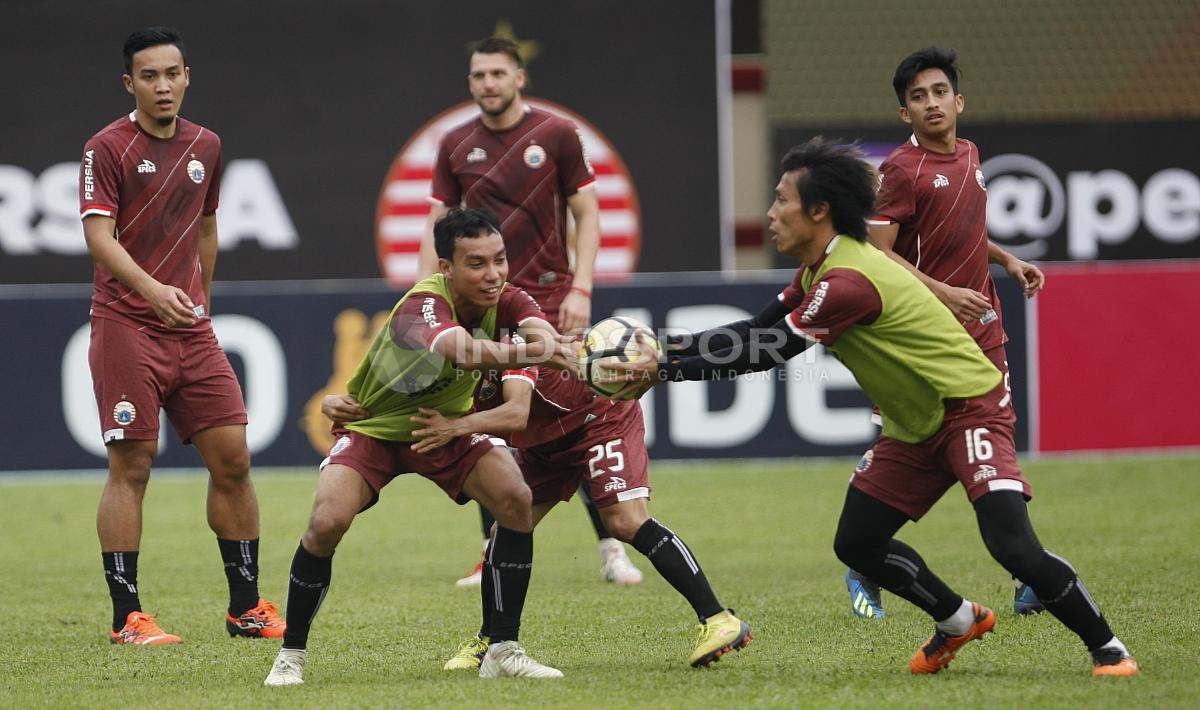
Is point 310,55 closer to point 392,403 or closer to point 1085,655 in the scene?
point 392,403

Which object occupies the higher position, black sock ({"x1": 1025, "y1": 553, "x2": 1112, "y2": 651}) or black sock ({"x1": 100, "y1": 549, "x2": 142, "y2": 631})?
black sock ({"x1": 1025, "y1": 553, "x2": 1112, "y2": 651})

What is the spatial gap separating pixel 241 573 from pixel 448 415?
4.82ft

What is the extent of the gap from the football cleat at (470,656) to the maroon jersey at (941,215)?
7.45 ft

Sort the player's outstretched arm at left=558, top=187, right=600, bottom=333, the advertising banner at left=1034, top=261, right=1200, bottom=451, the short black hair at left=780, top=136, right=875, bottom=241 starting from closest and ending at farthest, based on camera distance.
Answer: the short black hair at left=780, top=136, right=875, bottom=241 < the player's outstretched arm at left=558, top=187, right=600, bottom=333 < the advertising banner at left=1034, top=261, right=1200, bottom=451

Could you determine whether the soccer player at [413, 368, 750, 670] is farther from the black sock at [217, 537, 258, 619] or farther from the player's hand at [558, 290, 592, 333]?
the black sock at [217, 537, 258, 619]

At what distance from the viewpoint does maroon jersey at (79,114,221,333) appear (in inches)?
246

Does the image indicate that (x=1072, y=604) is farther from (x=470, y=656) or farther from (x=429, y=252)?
(x=429, y=252)

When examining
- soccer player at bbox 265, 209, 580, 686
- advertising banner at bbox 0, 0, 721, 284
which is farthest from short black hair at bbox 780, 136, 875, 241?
advertising banner at bbox 0, 0, 721, 284

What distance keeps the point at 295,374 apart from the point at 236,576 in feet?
18.5

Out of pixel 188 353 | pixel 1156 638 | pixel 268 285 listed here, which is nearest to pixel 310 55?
pixel 268 285

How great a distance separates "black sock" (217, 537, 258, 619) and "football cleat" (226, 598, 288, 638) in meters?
0.03

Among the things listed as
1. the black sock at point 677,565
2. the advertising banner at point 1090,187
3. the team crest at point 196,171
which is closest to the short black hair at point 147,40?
the team crest at point 196,171

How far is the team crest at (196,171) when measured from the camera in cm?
644

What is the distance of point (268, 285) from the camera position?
14.3 meters
